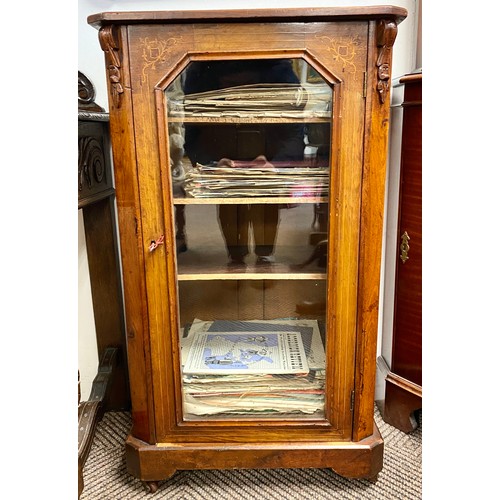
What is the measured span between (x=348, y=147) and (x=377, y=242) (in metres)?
0.19

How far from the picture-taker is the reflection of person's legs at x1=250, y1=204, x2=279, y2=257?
0.97 meters

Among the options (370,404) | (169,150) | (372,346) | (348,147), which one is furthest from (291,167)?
(370,404)

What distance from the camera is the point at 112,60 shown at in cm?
82

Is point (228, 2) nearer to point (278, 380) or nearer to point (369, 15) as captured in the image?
point (369, 15)

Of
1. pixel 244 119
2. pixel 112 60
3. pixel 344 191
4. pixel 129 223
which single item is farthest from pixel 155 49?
pixel 344 191

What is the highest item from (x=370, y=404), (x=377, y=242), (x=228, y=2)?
(x=228, y=2)

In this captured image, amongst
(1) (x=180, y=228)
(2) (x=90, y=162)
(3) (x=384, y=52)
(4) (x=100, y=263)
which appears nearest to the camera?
(3) (x=384, y=52)

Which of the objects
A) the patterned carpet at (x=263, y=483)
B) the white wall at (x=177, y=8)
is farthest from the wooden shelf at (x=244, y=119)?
the patterned carpet at (x=263, y=483)

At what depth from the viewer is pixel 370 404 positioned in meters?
0.99

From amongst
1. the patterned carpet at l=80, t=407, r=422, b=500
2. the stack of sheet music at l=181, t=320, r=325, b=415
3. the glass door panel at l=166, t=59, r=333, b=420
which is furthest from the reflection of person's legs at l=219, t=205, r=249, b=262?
the patterned carpet at l=80, t=407, r=422, b=500

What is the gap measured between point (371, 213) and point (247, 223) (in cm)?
26

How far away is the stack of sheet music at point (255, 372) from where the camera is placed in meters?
1.01

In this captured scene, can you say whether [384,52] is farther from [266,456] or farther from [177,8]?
[266,456]

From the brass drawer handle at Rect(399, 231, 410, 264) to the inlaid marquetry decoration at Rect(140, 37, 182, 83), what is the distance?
0.68m
